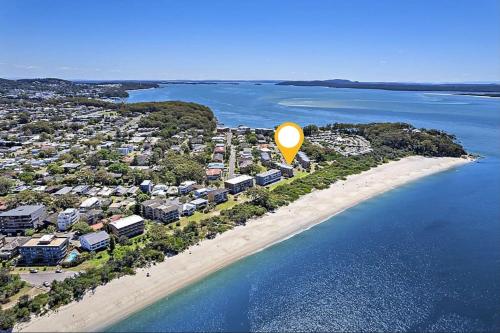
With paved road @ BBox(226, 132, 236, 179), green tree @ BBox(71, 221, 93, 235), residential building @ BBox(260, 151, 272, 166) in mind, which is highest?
residential building @ BBox(260, 151, 272, 166)

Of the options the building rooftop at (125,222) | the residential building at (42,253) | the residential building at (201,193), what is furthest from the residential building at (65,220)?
the residential building at (201,193)

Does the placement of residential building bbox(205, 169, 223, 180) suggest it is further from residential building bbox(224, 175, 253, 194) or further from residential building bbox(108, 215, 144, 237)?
residential building bbox(108, 215, 144, 237)

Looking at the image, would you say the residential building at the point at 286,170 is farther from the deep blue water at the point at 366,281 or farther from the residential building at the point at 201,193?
the residential building at the point at 201,193

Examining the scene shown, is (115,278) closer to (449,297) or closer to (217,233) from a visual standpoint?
(217,233)

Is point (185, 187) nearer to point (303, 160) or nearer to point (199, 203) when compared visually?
point (199, 203)

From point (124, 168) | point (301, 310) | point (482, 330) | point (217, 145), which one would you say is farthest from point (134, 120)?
A: point (482, 330)

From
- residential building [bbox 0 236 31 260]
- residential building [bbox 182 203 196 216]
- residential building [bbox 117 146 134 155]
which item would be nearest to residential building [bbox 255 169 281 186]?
residential building [bbox 182 203 196 216]
